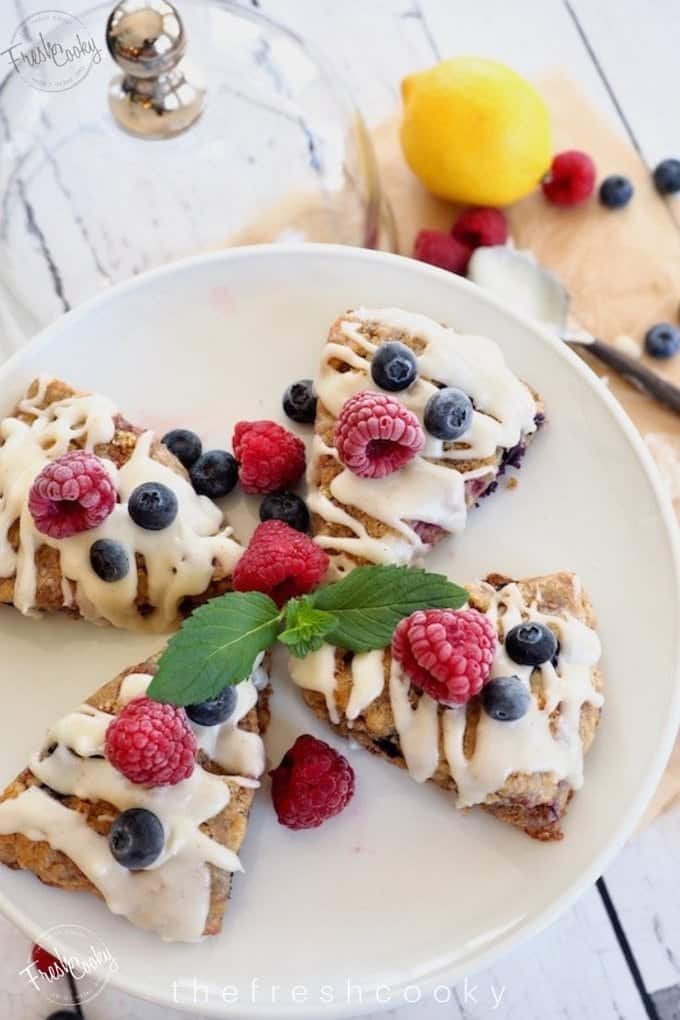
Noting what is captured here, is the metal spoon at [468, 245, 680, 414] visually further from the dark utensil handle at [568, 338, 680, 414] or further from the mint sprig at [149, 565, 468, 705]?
the mint sprig at [149, 565, 468, 705]

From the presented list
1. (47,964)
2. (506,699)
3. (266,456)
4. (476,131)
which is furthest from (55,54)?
(47,964)

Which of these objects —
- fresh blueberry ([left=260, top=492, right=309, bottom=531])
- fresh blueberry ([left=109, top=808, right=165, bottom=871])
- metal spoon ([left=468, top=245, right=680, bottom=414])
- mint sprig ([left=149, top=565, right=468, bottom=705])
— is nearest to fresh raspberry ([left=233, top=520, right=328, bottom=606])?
mint sprig ([left=149, top=565, right=468, bottom=705])

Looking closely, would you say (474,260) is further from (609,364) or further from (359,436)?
(359,436)

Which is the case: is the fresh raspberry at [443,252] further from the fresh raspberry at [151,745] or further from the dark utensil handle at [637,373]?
the fresh raspberry at [151,745]

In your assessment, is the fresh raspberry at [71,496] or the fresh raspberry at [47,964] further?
the fresh raspberry at [47,964]

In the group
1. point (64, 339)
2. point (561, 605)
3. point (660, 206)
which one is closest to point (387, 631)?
point (561, 605)

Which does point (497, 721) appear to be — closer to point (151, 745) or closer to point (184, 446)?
point (151, 745)

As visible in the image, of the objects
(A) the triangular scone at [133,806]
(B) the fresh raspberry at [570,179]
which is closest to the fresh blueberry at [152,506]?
(A) the triangular scone at [133,806]
